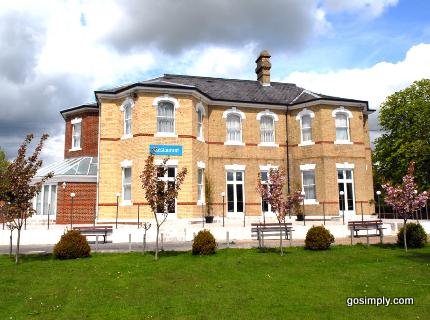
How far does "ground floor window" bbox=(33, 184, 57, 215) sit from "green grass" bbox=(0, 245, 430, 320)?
421 inches

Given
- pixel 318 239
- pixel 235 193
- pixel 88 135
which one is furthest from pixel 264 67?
pixel 318 239

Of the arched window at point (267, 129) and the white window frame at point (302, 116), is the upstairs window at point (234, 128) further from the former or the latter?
the white window frame at point (302, 116)

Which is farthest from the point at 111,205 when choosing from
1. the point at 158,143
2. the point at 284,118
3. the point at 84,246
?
the point at 284,118

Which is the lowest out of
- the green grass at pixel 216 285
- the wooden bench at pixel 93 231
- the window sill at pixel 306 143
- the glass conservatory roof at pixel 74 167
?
the green grass at pixel 216 285

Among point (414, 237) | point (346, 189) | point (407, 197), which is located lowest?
point (414, 237)

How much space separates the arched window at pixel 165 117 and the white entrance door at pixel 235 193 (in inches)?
208

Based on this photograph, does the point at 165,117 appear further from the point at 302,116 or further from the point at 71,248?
the point at 71,248

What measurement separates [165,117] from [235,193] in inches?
268

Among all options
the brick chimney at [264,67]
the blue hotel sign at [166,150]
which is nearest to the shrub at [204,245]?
the blue hotel sign at [166,150]

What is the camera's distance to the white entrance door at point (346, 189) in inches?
1026

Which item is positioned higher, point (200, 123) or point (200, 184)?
point (200, 123)

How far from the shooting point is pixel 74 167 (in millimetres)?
25094

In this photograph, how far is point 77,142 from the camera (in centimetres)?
2798

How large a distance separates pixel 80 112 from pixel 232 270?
19751mm
